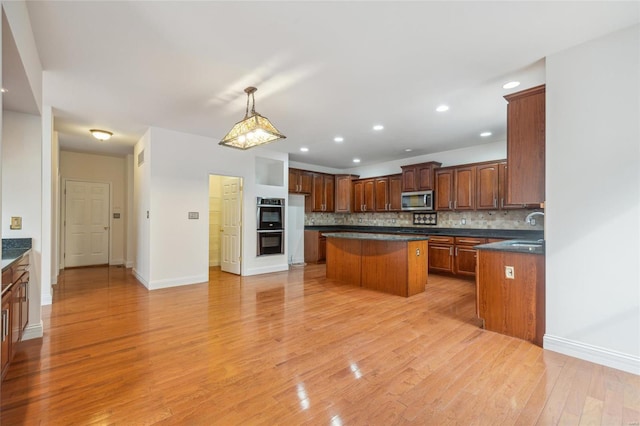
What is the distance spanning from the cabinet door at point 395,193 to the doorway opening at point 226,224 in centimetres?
363

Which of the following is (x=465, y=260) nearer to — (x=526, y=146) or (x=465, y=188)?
(x=465, y=188)

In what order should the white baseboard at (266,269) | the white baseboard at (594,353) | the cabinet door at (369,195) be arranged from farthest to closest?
1. the cabinet door at (369,195)
2. the white baseboard at (266,269)
3. the white baseboard at (594,353)

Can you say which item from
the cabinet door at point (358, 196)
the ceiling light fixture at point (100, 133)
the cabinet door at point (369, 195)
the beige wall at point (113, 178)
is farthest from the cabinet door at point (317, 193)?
the beige wall at point (113, 178)

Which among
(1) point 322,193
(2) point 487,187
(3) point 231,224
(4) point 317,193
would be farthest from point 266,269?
(2) point 487,187

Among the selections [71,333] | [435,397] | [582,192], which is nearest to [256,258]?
[71,333]

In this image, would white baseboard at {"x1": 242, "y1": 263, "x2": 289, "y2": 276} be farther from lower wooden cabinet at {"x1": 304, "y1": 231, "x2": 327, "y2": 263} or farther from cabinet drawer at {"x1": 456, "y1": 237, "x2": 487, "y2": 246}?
cabinet drawer at {"x1": 456, "y1": 237, "x2": 487, "y2": 246}

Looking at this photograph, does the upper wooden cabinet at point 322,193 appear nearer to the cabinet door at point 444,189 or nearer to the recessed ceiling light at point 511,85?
the cabinet door at point 444,189

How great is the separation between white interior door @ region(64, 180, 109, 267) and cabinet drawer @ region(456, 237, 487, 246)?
26.0 ft

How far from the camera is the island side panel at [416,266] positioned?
432cm

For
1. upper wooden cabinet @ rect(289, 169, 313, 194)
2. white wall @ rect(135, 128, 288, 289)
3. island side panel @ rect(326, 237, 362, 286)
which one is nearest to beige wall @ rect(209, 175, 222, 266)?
white wall @ rect(135, 128, 288, 289)

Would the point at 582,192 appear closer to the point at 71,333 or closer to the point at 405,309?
the point at 405,309

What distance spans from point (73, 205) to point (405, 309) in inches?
289

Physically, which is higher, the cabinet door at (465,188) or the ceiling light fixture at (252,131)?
the ceiling light fixture at (252,131)

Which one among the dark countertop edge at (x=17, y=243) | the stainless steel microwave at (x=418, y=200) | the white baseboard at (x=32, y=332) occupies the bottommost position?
the white baseboard at (x=32, y=332)
